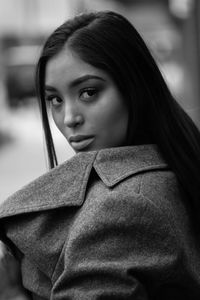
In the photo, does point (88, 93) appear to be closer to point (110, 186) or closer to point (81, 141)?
point (81, 141)

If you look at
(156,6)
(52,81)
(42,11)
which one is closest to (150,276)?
(52,81)

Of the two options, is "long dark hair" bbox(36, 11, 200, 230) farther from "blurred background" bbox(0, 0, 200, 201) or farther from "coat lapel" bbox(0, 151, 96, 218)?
"blurred background" bbox(0, 0, 200, 201)

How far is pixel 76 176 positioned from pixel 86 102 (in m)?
0.19

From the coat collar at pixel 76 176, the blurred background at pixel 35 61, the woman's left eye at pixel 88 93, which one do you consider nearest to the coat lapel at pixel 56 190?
the coat collar at pixel 76 176

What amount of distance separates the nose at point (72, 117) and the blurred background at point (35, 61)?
1.83 feet

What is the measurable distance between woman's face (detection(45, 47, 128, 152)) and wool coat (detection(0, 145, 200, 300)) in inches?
2.4

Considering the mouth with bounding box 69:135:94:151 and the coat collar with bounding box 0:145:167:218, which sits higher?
the mouth with bounding box 69:135:94:151

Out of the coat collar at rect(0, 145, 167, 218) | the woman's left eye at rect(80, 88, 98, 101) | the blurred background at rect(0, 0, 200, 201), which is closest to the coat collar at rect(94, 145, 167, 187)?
the coat collar at rect(0, 145, 167, 218)

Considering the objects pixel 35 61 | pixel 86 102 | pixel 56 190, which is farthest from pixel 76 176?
pixel 35 61

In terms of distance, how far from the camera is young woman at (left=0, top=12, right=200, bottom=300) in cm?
140

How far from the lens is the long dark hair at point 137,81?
5.25ft

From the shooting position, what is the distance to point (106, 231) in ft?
4.59

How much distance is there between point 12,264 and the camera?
1653 millimetres

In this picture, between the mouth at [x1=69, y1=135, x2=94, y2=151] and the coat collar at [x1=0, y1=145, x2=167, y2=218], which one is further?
the mouth at [x1=69, y1=135, x2=94, y2=151]
